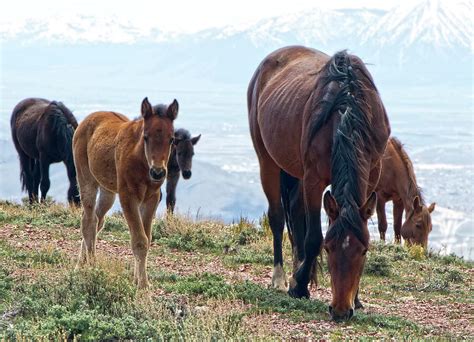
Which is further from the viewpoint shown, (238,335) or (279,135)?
(279,135)

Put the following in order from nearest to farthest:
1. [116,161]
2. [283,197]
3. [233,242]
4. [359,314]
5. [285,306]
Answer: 1. [359,314]
2. [285,306]
3. [116,161]
4. [283,197]
5. [233,242]

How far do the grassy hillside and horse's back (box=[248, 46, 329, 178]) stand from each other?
146 cm

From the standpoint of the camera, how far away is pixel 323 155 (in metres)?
8.91

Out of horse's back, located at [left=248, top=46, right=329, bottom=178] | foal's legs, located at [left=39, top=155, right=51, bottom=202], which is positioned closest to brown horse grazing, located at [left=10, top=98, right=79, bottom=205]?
foal's legs, located at [left=39, top=155, right=51, bottom=202]

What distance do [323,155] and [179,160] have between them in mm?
8622

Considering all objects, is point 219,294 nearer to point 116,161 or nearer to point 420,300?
point 116,161

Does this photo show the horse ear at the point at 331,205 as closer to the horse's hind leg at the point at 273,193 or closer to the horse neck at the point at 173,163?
the horse's hind leg at the point at 273,193

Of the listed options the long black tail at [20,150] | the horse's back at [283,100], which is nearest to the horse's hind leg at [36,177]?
the long black tail at [20,150]

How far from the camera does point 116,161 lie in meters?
9.80

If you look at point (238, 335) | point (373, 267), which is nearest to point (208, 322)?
point (238, 335)

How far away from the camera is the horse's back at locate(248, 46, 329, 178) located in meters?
9.80

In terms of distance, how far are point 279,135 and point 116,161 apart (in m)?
1.72

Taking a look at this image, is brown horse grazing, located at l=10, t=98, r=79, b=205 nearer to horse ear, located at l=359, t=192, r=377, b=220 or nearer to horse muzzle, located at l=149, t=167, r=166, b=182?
horse muzzle, located at l=149, t=167, r=166, b=182

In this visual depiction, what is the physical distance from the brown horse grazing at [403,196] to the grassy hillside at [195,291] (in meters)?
2.68
